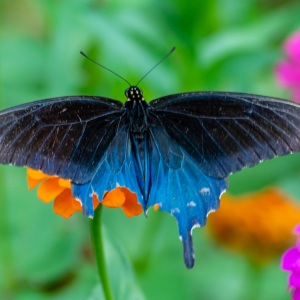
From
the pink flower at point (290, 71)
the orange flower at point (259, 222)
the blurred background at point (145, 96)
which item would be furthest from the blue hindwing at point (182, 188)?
the pink flower at point (290, 71)

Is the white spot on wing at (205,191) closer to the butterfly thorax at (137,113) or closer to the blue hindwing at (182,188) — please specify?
the blue hindwing at (182,188)

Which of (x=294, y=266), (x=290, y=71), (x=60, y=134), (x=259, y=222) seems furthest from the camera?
(x=290, y=71)

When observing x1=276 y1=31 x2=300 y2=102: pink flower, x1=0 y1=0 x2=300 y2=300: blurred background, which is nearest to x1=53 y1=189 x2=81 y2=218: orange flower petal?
x1=0 y1=0 x2=300 y2=300: blurred background

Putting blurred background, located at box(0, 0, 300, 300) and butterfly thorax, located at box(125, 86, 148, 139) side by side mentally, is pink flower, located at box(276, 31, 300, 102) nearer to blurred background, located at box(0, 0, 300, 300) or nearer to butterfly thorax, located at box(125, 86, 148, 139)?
blurred background, located at box(0, 0, 300, 300)

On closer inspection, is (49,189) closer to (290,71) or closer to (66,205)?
(66,205)

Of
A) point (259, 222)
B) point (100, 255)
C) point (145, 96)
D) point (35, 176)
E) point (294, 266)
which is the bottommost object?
point (294, 266)

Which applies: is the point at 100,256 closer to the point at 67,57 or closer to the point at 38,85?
the point at 67,57

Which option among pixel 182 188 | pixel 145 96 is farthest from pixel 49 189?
pixel 145 96
